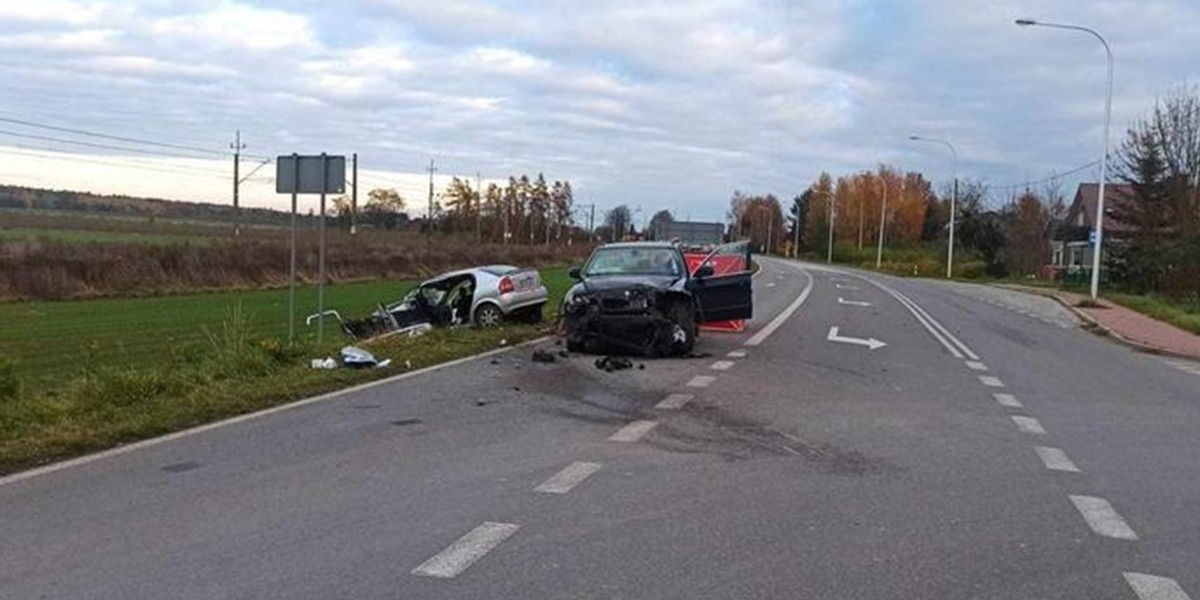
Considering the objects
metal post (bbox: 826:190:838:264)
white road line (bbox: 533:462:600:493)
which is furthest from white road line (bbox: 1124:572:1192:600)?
metal post (bbox: 826:190:838:264)

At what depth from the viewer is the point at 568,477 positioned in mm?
7832

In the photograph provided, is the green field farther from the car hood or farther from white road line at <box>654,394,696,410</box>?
white road line at <box>654,394,696,410</box>

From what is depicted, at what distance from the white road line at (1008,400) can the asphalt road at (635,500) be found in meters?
0.13

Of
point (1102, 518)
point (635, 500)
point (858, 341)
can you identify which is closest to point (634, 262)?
point (858, 341)

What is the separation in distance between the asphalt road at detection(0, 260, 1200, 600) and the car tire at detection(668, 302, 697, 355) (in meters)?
2.71

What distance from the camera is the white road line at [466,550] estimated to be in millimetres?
5590

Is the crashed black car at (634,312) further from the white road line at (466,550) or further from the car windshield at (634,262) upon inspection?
the white road line at (466,550)

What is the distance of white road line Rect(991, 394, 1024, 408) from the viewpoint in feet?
40.0

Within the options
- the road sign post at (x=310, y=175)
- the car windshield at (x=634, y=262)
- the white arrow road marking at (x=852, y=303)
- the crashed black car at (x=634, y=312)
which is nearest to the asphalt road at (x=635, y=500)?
the crashed black car at (x=634, y=312)

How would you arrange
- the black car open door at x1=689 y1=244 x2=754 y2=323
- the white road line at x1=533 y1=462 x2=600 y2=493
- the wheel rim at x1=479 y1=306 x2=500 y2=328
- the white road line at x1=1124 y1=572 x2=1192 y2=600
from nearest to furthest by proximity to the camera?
the white road line at x1=1124 y1=572 x2=1192 y2=600 < the white road line at x1=533 y1=462 x2=600 y2=493 < the black car open door at x1=689 y1=244 x2=754 y2=323 < the wheel rim at x1=479 y1=306 x2=500 y2=328

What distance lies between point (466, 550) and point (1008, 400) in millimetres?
8380

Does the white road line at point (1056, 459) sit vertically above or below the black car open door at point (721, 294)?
below

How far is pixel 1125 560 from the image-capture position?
239 inches

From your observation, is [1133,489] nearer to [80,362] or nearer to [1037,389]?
[1037,389]
